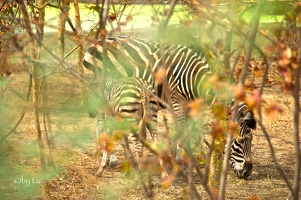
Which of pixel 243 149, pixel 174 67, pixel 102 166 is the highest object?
pixel 174 67

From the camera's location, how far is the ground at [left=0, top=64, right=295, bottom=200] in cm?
305

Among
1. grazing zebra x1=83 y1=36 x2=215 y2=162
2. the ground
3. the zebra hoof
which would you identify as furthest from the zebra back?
the zebra hoof

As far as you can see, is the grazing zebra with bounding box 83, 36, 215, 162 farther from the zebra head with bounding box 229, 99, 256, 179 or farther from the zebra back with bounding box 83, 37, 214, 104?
the zebra head with bounding box 229, 99, 256, 179

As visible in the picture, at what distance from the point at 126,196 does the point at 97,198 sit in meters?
0.31

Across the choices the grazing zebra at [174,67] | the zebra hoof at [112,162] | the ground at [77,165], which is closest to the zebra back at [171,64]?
the grazing zebra at [174,67]

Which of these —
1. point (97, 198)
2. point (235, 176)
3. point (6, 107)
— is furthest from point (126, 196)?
point (6, 107)

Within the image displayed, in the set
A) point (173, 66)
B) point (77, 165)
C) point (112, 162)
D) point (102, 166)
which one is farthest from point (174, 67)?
point (77, 165)

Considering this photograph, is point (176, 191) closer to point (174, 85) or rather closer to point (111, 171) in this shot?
point (111, 171)

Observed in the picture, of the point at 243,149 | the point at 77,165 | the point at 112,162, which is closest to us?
the point at 77,165

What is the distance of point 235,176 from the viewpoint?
796cm

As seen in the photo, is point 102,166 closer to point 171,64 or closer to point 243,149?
point 243,149

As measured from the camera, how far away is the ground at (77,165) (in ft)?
10.0

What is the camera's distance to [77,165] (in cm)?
750

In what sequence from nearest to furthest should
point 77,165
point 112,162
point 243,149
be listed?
point 77,165
point 243,149
point 112,162
